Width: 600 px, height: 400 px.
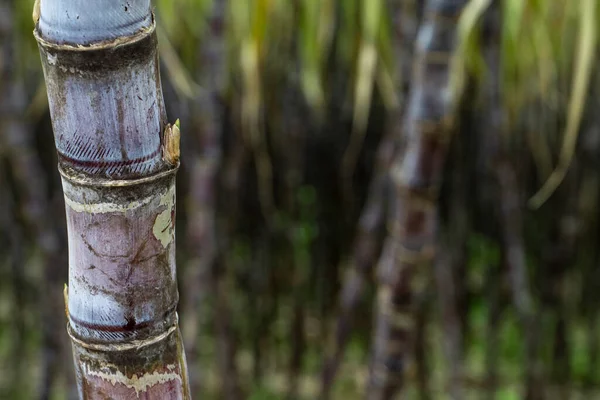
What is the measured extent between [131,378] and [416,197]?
497mm

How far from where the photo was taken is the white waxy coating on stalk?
1.04 feet

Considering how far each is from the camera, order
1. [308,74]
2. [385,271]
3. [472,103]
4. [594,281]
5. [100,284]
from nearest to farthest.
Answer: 1. [100,284]
2. [385,271]
3. [308,74]
4. [472,103]
5. [594,281]

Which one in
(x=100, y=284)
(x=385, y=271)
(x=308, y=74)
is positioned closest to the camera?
(x=100, y=284)

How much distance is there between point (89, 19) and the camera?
12.5 inches

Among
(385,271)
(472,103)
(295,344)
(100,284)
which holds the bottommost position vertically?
(295,344)

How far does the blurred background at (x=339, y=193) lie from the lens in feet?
3.51

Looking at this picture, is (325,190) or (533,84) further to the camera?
(325,190)

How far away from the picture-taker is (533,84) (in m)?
1.14

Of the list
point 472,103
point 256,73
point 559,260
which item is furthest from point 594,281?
point 256,73

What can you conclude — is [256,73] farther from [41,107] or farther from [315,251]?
[315,251]

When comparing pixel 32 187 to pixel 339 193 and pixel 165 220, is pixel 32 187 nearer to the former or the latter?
pixel 339 193

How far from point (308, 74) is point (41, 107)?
48 centimetres

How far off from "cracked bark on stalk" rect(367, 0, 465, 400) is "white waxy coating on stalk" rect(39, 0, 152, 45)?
47 centimetres

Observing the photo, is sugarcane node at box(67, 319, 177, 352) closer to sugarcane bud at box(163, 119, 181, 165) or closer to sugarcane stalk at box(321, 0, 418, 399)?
sugarcane bud at box(163, 119, 181, 165)
